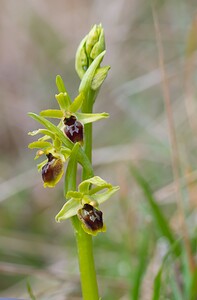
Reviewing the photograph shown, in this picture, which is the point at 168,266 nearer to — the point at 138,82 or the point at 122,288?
the point at 122,288

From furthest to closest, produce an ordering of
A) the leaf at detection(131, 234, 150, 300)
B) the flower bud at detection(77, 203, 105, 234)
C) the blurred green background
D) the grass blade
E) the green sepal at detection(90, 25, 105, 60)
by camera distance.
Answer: the blurred green background, the grass blade, the leaf at detection(131, 234, 150, 300), the green sepal at detection(90, 25, 105, 60), the flower bud at detection(77, 203, 105, 234)

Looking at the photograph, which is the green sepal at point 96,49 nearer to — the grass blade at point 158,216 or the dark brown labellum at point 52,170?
the dark brown labellum at point 52,170

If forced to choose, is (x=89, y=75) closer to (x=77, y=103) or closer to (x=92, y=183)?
(x=77, y=103)

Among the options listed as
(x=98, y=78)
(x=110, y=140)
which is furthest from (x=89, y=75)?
(x=110, y=140)

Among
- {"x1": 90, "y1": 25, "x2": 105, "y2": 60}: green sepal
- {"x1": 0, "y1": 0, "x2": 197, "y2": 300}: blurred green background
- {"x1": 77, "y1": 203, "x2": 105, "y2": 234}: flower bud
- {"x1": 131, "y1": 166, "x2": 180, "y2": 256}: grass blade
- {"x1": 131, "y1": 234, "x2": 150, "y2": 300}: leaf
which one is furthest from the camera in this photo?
{"x1": 0, "y1": 0, "x2": 197, "y2": 300}: blurred green background

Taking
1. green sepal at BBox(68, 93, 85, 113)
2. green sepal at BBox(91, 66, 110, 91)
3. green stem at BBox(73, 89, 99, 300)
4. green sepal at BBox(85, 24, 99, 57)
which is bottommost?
green stem at BBox(73, 89, 99, 300)

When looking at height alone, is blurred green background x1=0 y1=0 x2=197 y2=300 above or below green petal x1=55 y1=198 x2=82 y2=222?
above

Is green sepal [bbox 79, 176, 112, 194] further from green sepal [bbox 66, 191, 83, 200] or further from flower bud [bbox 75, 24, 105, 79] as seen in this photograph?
flower bud [bbox 75, 24, 105, 79]

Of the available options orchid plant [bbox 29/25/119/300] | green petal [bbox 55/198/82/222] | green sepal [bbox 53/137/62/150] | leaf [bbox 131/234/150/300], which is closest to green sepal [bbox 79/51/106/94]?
orchid plant [bbox 29/25/119/300]
